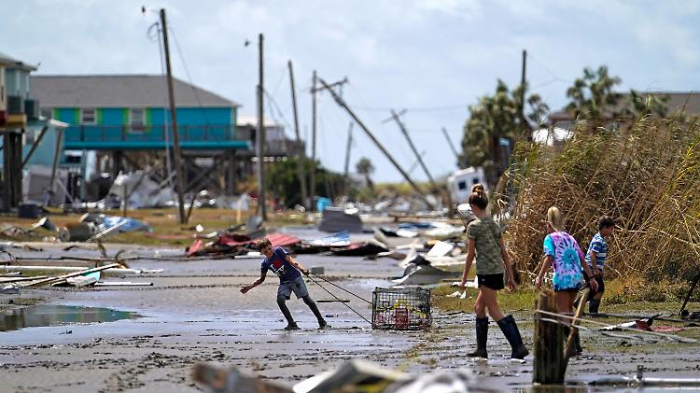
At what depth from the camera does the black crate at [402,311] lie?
17969 mm

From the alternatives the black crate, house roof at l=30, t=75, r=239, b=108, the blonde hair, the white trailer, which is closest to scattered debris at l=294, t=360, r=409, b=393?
the blonde hair

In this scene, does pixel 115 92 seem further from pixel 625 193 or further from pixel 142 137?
pixel 625 193

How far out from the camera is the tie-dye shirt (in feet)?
46.2

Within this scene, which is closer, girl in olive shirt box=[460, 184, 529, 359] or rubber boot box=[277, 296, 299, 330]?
girl in olive shirt box=[460, 184, 529, 359]

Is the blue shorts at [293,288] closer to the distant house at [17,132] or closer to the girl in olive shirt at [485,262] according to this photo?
the girl in olive shirt at [485,262]

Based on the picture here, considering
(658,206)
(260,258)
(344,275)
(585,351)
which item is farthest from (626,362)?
(260,258)

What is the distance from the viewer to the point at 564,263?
14109 millimetres

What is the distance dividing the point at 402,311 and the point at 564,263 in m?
4.25

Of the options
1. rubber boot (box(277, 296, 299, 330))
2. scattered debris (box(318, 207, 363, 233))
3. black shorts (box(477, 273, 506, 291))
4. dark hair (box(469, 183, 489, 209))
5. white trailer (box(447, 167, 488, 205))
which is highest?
white trailer (box(447, 167, 488, 205))

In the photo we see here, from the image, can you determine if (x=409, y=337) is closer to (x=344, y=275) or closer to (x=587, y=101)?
(x=344, y=275)

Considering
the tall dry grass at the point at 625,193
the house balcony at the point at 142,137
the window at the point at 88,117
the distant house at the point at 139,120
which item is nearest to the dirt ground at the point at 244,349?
the tall dry grass at the point at 625,193

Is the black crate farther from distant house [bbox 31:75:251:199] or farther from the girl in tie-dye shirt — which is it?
distant house [bbox 31:75:251:199]

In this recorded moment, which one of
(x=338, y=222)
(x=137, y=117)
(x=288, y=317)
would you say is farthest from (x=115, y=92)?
(x=288, y=317)

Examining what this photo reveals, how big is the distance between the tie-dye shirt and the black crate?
13.2 ft
